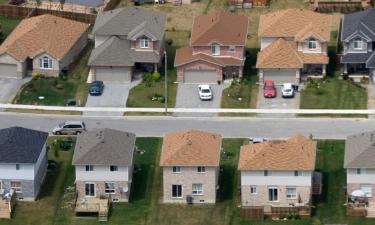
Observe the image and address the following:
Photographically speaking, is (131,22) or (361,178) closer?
(361,178)

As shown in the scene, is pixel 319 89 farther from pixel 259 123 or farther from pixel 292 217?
pixel 292 217

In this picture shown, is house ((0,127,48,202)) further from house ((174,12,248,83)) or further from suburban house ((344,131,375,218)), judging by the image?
suburban house ((344,131,375,218))

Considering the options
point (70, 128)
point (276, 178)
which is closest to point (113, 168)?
point (70, 128)

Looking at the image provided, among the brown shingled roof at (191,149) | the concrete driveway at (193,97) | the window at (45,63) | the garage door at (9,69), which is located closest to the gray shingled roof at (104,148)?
the brown shingled roof at (191,149)

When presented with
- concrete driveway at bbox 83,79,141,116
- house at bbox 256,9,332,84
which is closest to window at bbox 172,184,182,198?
concrete driveway at bbox 83,79,141,116

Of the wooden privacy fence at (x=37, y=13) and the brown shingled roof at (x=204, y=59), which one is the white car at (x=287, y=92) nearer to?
the brown shingled roof at (x=204, y=59)

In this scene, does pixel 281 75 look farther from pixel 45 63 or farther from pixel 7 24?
pixel 7 24
